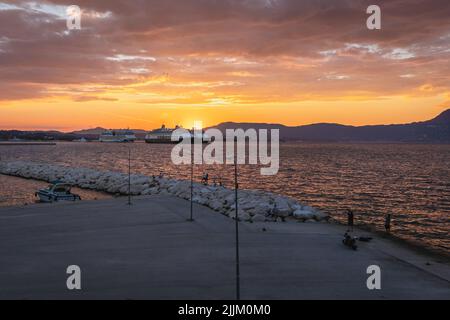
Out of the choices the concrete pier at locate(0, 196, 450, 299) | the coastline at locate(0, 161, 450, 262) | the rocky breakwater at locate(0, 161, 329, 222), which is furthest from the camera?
the rocky breakwater at locate(0, 161, 329, 222)

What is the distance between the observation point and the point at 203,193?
4022 cm

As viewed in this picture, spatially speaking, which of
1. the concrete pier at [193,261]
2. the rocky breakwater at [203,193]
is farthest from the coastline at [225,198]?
the concrete pier at [193,261]

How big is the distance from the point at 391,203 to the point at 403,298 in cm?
3227

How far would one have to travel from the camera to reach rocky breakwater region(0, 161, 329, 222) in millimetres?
31342

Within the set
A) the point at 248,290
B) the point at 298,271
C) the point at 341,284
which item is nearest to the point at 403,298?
the point at 341,284

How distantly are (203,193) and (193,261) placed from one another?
21.6 metres

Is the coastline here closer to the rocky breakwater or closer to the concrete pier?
the rocky breakwater

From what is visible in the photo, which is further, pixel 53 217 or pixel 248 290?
pixel 53 217

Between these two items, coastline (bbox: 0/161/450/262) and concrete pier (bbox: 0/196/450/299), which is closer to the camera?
concrete pier (bbox: 0/196/450/299)

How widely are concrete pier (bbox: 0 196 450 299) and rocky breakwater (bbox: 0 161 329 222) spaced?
259 cm

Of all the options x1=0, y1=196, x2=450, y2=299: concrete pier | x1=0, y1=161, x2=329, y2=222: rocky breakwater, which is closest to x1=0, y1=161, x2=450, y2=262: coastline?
x1=0, y1=161, x2=329, y2=222: rocky breakwater

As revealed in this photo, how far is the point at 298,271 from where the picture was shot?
17641 mm
